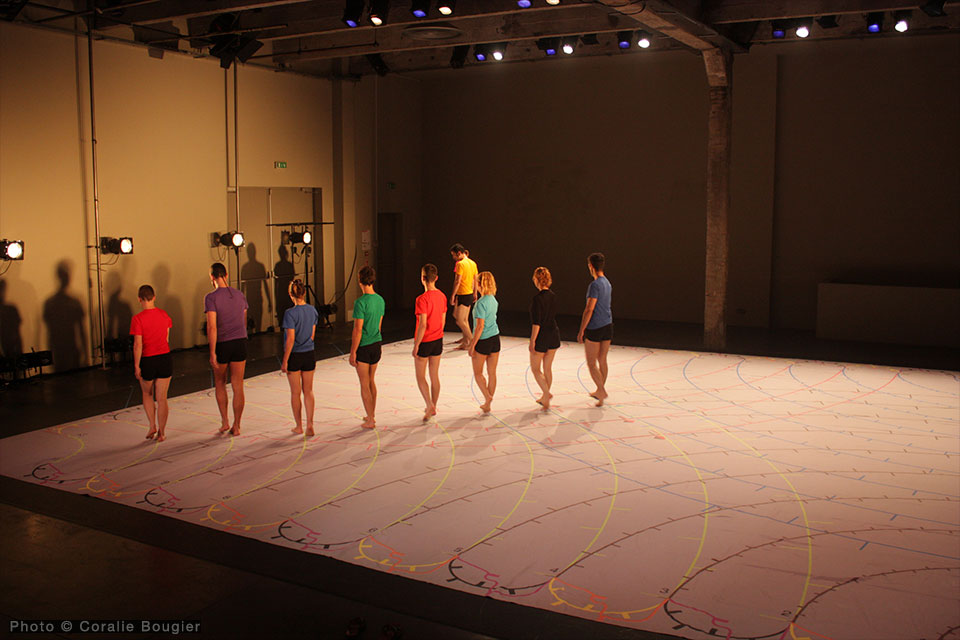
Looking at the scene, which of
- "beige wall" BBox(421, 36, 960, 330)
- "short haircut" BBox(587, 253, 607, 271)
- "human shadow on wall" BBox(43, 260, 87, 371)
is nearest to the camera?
"short haircut" BBox(587, 253, 607, 271)

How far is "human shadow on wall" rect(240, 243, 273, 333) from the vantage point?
14469 mm

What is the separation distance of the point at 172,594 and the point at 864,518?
491 cm

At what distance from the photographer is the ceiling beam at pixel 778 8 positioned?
10.8 m

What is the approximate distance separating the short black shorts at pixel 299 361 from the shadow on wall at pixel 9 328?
4.83 metres

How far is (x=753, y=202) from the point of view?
15.6 m

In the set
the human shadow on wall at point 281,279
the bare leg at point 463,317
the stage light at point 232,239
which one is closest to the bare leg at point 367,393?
the bare leg at point 463,317

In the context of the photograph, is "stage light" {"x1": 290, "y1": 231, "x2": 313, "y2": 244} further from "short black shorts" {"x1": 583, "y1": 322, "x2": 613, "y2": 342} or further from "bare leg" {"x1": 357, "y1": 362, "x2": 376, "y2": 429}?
"short black shorts" {"x1": 583, "y1": 322, "x2": 613, "y2": 342}

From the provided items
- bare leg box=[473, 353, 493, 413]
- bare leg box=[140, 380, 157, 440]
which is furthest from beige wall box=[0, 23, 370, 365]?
bare leg box=[473, 353, 493, 413]

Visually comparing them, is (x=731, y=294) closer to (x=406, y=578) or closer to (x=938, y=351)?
(x=938, y=351)

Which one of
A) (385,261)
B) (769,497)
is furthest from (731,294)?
(769,497)

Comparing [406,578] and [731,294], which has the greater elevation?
[731,294]

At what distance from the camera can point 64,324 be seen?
11.4 meters

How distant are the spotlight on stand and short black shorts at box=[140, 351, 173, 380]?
576 centimetres

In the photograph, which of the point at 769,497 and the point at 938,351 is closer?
the point at 769,497
